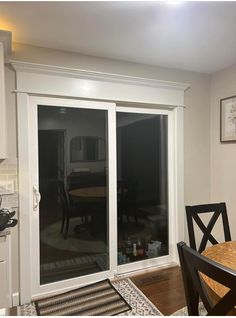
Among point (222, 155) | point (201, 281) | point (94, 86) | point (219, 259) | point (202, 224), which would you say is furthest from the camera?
point (222, 155)

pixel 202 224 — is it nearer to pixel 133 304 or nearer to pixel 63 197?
pixel 133 304

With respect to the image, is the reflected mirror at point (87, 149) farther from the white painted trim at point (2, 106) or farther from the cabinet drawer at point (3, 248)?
the cabinet drawer at point (3, 248)

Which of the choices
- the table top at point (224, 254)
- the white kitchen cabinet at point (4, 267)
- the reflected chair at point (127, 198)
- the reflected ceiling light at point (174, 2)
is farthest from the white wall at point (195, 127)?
the white kitchen cabinet at point (4, 267)

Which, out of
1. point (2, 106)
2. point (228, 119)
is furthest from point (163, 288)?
point (2, 106)

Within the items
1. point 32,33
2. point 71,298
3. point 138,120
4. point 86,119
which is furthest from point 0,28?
point 71,298

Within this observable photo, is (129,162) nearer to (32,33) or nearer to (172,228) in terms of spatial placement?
(172,228)

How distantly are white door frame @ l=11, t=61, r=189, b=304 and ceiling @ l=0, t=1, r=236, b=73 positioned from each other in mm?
240

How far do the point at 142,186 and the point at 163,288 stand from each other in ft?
3.77

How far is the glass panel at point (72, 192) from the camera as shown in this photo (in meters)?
2.46

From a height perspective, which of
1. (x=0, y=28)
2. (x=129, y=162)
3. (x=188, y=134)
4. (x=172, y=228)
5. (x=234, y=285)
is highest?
(x=0, y=28)

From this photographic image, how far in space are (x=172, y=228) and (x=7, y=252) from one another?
6.53 ft

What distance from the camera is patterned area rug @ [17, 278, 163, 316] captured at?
2143mm

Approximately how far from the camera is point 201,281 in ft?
3.69

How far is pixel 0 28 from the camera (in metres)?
1.92
